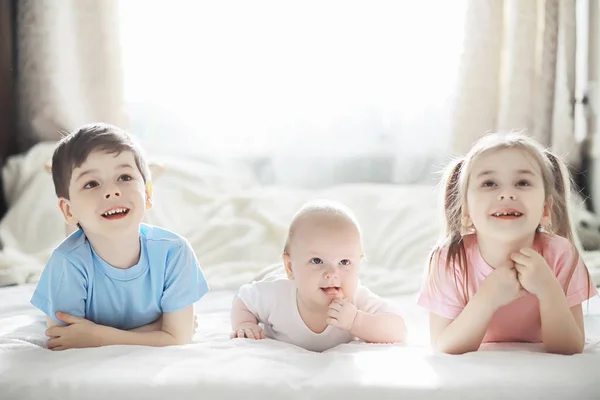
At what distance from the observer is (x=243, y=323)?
1334 mm

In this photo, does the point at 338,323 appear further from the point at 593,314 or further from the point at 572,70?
the point at 572,70

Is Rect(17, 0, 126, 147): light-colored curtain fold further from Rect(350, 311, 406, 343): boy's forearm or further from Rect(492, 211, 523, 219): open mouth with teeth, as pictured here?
Rect(492, 211, 523, 219): open mouth with teeth

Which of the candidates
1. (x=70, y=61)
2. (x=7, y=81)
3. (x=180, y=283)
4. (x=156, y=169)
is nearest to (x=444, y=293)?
(x=180, y=283)

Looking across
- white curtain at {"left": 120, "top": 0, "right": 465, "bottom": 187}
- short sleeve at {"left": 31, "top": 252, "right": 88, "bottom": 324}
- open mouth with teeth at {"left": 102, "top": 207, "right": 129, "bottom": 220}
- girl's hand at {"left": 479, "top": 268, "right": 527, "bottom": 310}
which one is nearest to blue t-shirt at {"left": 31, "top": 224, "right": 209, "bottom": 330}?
short sleeve at {"left": 31, "top": 252, "right": 88, "bottom": 324}

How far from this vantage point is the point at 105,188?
1.19m

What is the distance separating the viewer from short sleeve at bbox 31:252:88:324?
4.06 ft

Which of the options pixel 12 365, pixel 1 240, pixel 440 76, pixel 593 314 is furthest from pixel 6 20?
pixel 593 314

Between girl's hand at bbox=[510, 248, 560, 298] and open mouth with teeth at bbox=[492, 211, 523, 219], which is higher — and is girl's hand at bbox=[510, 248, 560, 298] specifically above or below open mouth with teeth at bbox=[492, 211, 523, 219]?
below

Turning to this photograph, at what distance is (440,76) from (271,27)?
0.68 m

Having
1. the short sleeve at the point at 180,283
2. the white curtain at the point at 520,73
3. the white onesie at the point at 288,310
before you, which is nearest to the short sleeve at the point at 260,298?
the white onesie at the point at 288,310

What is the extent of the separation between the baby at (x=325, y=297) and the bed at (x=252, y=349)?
0.05 m

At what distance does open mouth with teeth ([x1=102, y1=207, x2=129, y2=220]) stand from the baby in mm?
306

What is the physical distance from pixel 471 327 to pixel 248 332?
1.36 feet

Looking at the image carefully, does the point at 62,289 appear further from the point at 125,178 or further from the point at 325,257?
the point at 325,257
